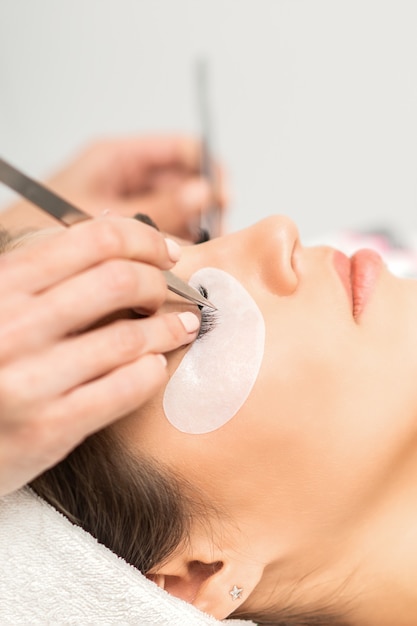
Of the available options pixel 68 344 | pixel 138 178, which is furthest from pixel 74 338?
pixel 138 178

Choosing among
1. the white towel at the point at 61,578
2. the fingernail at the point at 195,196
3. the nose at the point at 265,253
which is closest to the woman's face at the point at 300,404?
the nose at the point at 265,253

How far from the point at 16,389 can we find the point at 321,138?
55.0 inches

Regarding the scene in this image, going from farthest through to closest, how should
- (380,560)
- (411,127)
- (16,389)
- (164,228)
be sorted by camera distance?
(411,127) → (164,228) → (380,560) → (16,389)

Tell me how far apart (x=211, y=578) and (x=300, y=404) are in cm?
23

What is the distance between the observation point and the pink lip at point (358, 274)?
0.89 meters

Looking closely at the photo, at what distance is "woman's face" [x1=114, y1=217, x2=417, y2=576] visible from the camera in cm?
82

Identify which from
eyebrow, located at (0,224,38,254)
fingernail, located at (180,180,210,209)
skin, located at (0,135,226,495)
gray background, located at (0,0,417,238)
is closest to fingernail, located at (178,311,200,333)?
skin, located at (0,135,226,495)

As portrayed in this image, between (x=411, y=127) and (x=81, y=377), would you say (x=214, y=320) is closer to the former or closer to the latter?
(x=81, y=377)

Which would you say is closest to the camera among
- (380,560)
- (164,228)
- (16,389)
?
(16,389)

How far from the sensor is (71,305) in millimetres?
621

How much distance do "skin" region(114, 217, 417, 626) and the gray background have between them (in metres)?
0.90

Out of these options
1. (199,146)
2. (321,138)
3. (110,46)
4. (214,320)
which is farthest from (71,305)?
(110,46)

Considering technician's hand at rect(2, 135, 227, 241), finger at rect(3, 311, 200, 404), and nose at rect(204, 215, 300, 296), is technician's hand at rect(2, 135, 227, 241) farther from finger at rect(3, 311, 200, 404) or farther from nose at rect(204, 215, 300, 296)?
finger at rect(3, 311, 200, 404)

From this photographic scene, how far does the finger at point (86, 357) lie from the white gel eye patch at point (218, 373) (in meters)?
0.12
